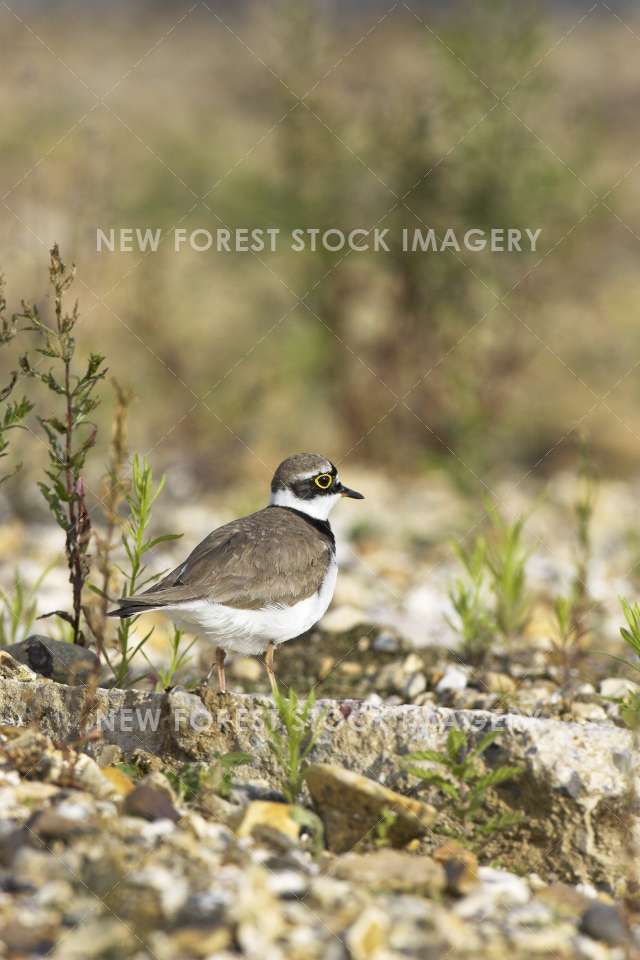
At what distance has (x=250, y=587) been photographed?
480 centimetres

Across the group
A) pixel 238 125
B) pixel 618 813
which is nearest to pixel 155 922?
pixel 618 813

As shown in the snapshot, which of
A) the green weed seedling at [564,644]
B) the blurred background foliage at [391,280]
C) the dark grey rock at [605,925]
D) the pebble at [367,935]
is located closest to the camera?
the pebble at [367,935]

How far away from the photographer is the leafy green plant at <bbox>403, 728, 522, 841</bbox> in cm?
384

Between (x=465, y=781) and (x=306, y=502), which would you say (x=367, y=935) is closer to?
(x=465, y=781)

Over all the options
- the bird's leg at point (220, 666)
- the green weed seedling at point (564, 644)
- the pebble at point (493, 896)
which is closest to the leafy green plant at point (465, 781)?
the pebble at point (493, 896)

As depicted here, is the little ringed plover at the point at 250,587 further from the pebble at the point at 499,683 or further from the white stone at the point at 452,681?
the pebble at the point at 499,683

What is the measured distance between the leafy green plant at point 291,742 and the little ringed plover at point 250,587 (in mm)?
435

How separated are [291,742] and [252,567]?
3.69 feet

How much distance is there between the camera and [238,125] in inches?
1080

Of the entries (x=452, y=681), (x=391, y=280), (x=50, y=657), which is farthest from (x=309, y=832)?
(x=391, y=280)

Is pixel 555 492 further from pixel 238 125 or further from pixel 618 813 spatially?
pixel 238 125

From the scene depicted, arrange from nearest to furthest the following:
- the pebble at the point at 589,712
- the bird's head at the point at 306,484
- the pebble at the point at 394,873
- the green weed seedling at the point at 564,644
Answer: the pebble at the point at 394,873, the pebble at the point at 589,712, the green weed seedling at the point at 564,644, the bird's head at the point at 306,484

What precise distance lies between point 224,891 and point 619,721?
2380 millimetres

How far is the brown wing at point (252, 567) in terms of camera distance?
185 inches
